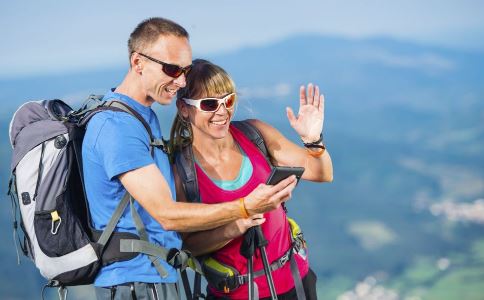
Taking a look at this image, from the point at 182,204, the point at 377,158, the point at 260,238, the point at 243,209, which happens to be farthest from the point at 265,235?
the point at 377,158

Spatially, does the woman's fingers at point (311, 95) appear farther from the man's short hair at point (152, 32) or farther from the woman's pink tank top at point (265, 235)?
the man's short hair at point (152, 32)

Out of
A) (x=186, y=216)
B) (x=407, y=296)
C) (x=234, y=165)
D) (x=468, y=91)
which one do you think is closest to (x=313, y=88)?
(x=234, y=165)

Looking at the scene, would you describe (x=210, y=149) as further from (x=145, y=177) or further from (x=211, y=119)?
(x=145, y=177)

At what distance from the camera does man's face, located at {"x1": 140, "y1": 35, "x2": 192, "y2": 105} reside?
7.93 ft

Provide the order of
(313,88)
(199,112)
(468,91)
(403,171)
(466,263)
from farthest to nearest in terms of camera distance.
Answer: (468,91) < (403,171) < (466,263) < (313,88) < (199,112)

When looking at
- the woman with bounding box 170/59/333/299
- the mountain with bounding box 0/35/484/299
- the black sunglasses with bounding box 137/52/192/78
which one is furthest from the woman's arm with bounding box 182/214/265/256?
the mountain with bounding box 0/35/484/299

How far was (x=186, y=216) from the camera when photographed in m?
2.30

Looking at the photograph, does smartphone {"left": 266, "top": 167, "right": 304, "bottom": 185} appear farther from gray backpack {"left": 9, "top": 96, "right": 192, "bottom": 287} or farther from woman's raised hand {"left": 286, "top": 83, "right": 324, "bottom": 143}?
woman's raised hand {"left": 286, "top": 83, "right": 324, "bottom": 143}

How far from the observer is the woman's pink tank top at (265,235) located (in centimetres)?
265

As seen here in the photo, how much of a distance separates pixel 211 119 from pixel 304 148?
15.4 inches

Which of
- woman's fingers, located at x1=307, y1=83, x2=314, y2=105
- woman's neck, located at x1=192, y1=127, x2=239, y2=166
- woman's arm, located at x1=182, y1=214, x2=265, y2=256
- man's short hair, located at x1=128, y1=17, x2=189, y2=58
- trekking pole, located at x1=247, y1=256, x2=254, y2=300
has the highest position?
man's short hair, located at x1=128, y1=17, x2=189, y2=58

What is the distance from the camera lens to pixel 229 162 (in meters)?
2.73

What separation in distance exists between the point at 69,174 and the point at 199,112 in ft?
1.78

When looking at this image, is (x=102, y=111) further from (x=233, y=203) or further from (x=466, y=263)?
(x=466, y=263)
